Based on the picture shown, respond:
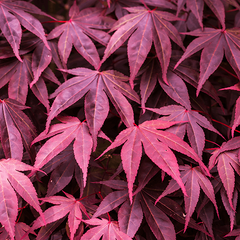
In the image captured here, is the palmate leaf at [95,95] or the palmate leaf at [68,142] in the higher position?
the palmate leaf at [95,95]

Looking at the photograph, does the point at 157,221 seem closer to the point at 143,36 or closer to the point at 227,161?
the point at 227,161

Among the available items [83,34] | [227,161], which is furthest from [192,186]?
[83,34]

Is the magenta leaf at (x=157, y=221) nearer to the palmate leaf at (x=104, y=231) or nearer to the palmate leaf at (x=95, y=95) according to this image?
the palmate leaf at (x=104, y=231)

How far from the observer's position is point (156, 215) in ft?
2.41

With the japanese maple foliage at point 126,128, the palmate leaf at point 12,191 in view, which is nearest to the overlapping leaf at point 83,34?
the japanese maple foliage at point 126,128

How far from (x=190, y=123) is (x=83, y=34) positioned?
1.58ft

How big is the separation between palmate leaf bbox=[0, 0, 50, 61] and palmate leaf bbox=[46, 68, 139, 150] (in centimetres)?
15

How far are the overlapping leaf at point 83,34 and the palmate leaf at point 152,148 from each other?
0.91 feet

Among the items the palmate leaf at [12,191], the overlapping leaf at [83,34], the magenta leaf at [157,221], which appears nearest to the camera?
the palmate leaf at [12,191]

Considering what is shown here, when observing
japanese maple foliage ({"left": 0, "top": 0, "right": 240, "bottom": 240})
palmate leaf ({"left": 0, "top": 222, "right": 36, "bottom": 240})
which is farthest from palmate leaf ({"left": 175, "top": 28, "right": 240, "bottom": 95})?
palmate leaf ({"left": 0, "top": 222, "right": 36, "bottom": 240})

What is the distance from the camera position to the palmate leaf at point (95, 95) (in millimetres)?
705

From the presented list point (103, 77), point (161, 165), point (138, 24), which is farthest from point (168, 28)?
point (161, 165)

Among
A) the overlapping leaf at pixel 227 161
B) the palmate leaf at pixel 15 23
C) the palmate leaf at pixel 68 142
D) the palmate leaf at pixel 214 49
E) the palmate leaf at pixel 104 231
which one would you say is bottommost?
the palmate leaf at pixel 104 231

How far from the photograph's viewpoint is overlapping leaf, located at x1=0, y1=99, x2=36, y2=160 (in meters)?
0.70
